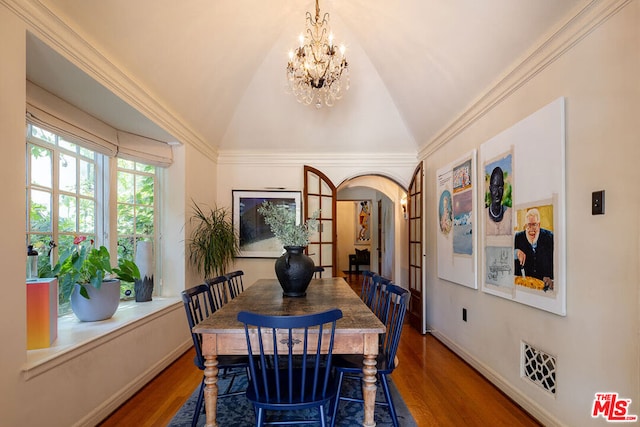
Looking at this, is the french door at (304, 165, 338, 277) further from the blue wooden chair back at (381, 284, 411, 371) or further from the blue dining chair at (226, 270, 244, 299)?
the blue wooden chair back at (381, 284, 411, 371)

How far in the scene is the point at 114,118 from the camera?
2805 mm

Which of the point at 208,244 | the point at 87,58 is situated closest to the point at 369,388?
the point at 87,58

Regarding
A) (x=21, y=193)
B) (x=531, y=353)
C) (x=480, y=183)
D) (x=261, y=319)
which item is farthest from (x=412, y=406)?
(x=21, y=193)

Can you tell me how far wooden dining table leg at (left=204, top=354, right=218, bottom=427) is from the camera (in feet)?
5.53

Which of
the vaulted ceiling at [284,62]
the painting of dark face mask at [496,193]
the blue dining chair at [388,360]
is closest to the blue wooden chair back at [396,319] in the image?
the blue dining chair at [388,360]

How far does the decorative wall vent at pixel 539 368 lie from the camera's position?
2.06 metres

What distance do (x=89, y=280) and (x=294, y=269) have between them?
4.97ft

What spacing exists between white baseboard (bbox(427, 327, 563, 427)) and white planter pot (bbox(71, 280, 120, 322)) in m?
3.13

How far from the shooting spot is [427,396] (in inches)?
99.5

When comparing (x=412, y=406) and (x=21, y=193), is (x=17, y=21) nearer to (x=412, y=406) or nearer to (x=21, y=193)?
(x=21, y=193)

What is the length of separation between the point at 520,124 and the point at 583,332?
55.7 inches

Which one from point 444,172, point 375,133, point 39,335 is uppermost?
point 375,133

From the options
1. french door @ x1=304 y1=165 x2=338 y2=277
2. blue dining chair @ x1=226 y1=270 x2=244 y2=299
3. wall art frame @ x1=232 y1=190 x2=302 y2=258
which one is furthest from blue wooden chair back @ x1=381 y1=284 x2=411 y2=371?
Answer: wall art frame @ x1=232 y1=190 x2=302 y2=258

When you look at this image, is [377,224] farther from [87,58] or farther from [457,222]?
[87,58]
